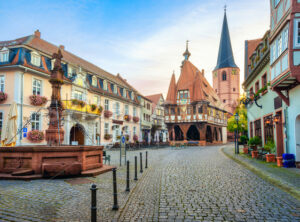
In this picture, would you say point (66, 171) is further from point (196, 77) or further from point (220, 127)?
point (220, 127)

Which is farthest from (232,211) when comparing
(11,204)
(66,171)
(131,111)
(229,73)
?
(229,73)

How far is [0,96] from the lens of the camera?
1900 cm

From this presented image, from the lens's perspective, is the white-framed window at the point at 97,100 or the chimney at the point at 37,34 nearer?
the chimney at the point at 37,34

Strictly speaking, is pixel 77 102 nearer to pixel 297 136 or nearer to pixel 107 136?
pixel 107 136

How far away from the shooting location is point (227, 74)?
64.8 m

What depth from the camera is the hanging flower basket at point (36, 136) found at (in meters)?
19.2

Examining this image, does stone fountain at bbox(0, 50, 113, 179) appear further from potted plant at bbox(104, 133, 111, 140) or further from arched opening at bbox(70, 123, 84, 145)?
potted plant at bbox(104, 133, 111, 140)

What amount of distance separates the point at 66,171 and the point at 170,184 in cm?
340

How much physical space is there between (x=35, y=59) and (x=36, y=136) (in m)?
6.42

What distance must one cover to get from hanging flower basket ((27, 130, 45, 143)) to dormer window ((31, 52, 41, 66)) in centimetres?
560

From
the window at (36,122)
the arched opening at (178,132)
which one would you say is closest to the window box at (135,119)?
the arched opening at (178,132)

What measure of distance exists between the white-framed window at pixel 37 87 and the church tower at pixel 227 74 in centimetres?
5124

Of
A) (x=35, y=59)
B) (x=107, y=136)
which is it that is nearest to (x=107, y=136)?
(x=107, y=136)

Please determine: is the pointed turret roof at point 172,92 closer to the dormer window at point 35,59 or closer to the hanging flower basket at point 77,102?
the hanging flower basket at point 77,102
